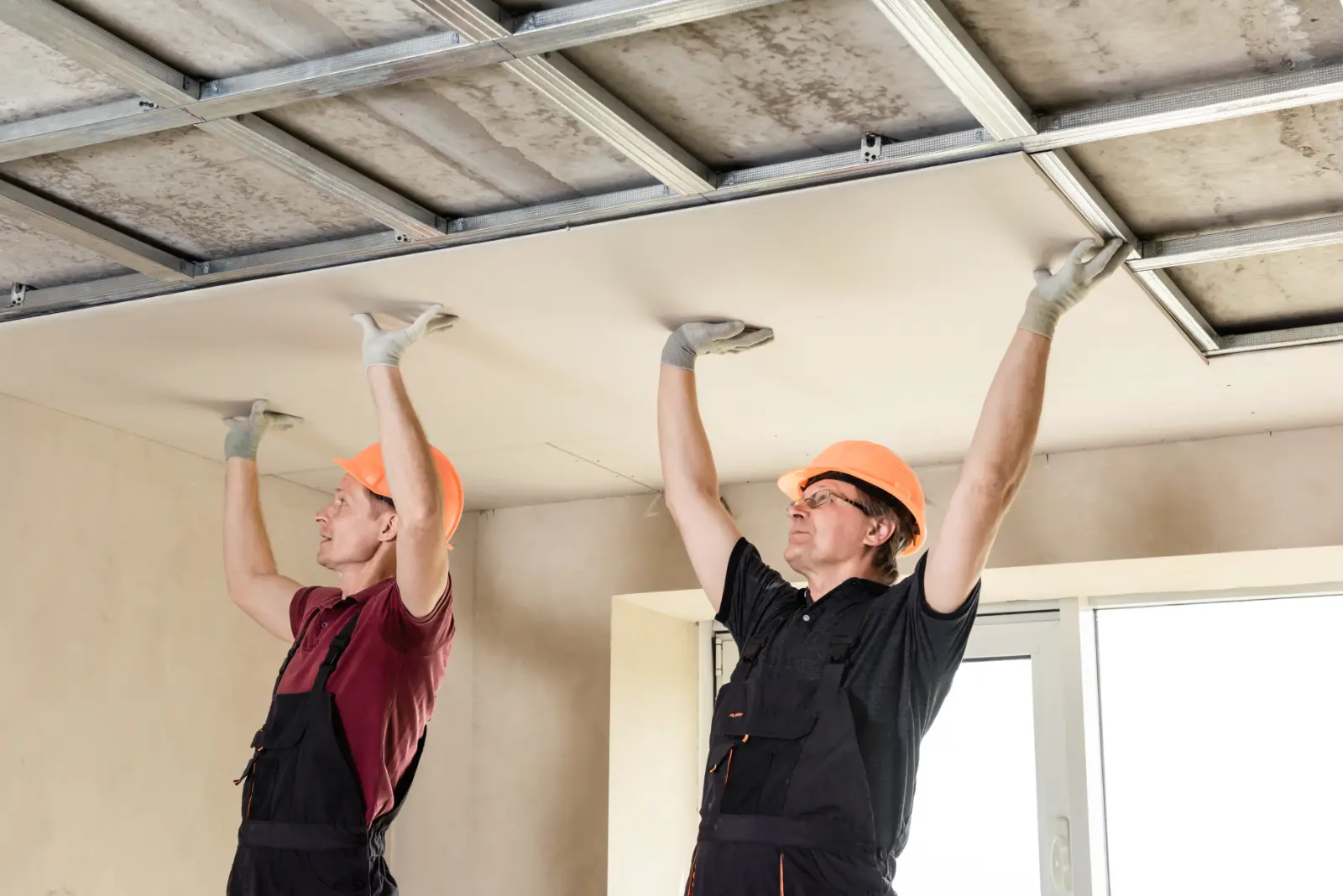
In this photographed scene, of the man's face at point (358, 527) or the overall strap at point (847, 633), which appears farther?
the man's face at point (358, 527)

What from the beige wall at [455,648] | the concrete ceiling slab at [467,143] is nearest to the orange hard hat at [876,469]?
the concrete ceiling slab at [467,143]

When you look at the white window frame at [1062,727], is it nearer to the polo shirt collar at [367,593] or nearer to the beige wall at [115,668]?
the polo shirt collar at [367,593]

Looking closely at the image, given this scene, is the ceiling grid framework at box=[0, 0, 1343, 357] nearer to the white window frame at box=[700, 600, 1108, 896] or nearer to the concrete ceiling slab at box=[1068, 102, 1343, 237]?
the concrete ceiling slab at box=[1068, 102, 1343, 237]

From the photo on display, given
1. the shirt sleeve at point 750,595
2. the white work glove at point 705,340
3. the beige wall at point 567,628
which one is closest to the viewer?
the shirt sleeve at point 750,595

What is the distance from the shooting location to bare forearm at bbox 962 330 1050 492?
264 cm

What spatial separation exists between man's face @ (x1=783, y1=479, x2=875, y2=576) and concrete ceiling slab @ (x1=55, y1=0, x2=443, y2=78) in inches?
50.9

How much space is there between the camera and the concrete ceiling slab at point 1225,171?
2492 mm

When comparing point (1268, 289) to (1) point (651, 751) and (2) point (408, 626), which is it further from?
(1) point (651, 751)

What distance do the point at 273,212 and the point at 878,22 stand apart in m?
1.33

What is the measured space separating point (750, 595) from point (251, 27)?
58.4 inches

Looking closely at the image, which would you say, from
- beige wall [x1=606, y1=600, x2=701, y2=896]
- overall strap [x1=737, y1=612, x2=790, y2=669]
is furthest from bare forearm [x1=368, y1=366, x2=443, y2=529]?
beige wall [x1=606, y1=600, x2=701, y2=896]

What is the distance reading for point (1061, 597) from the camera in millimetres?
4949

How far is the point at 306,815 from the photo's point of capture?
3057 mm

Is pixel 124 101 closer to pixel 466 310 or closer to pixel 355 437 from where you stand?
pixel 466 310
